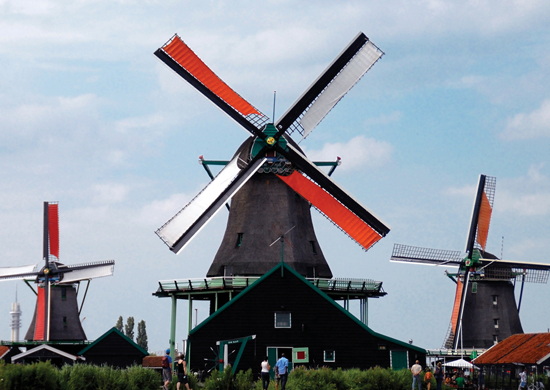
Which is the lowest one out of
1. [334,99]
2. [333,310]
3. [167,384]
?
[167,384]

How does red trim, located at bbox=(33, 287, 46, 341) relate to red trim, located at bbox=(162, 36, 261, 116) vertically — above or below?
below

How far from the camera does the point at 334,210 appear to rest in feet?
135

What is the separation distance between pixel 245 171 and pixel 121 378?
14404 millimetres

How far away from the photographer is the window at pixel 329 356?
121ft

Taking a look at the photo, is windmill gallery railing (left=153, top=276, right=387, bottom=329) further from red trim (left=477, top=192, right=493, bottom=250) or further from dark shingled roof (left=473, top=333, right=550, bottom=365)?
red trim (left=477, top=192, right=493, bottom=250)

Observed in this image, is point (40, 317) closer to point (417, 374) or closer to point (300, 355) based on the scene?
point (300, 355)

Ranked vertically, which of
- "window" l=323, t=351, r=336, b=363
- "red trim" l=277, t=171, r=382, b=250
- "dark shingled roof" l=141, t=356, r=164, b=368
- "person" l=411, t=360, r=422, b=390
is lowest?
"dark shingled roof" l=141, t=356, r=164, b=368

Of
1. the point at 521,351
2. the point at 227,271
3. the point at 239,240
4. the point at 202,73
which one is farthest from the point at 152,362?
the point at 521,351

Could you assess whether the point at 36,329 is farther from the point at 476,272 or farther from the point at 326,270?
the point at 476,272

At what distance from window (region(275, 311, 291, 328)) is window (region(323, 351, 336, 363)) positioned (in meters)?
1.97

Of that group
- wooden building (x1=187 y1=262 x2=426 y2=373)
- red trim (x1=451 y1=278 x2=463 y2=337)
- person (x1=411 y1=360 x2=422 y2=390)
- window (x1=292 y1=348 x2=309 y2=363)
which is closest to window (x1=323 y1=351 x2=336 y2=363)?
wooden building (x1=187 y1=262 x2=426 y2=373)

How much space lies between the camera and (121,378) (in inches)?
1106

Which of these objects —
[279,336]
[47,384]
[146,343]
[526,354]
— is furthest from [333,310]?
[146,343]

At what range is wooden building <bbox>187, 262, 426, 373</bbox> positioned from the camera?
36.7 meters
